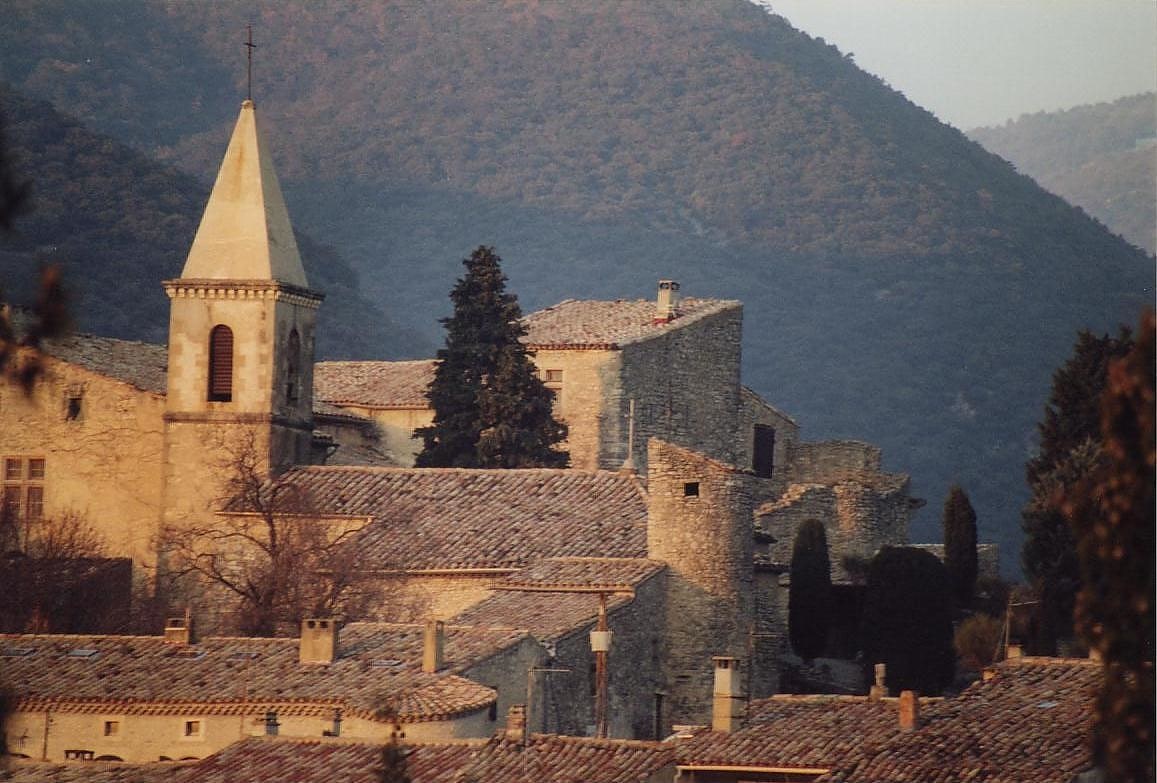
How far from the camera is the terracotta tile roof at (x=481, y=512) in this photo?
45969 mm

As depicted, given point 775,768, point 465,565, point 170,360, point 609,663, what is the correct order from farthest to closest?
point 170,360 < point 465,565 < point 609,663 < point 775,768

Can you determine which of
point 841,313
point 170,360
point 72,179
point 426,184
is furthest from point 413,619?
point 426,184

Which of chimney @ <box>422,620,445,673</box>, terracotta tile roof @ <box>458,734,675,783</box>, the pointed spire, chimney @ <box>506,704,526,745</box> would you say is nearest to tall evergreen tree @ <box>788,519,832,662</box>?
the pointed spire

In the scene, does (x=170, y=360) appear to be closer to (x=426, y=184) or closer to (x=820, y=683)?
(x=820, y=683)

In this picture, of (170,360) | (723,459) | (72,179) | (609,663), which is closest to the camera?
(609,663)

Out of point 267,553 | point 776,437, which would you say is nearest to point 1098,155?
point 776,437

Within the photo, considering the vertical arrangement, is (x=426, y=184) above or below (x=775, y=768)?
above

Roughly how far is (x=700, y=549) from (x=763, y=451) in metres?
15.2

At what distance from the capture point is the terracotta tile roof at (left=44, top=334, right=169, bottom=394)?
5106 centimetres

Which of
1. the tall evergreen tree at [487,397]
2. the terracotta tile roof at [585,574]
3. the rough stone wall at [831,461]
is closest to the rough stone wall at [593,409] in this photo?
the tall evergreen tree at [487,397]

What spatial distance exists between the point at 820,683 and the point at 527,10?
11092 centimetres

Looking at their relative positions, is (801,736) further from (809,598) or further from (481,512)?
(809,598)

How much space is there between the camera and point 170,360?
50.6m

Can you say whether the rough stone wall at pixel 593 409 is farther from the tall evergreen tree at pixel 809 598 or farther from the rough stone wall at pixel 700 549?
the rough stone wall at pixel 700 549
